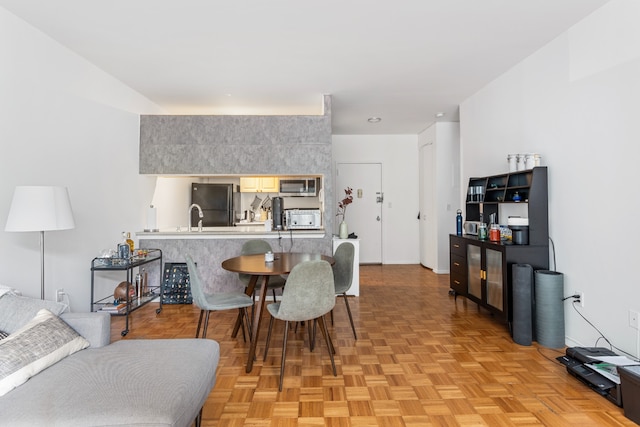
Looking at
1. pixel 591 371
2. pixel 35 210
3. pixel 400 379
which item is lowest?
pixel 400 379

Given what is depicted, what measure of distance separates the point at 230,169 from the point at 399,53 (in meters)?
2.50

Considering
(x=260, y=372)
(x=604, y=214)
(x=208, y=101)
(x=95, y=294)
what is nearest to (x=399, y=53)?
(x=604, y=214)

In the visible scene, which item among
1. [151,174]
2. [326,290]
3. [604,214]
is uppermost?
[151,174]

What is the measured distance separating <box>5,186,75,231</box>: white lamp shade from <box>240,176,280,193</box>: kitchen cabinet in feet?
12.4

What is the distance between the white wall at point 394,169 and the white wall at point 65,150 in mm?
4029

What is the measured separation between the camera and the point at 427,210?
21.2ft

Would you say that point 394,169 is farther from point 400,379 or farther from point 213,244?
point 400,379

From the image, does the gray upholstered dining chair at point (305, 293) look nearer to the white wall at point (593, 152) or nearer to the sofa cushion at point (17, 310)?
the sofa cushion at point (17, 310)

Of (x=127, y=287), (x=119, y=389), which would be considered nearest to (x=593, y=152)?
(x=119, y=389)

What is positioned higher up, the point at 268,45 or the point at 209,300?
the point at 268,45

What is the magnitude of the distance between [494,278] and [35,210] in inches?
152

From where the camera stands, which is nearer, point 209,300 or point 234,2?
point 234,2

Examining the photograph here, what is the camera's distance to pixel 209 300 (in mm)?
2777

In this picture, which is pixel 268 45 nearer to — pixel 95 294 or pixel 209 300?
pixel 209 300
